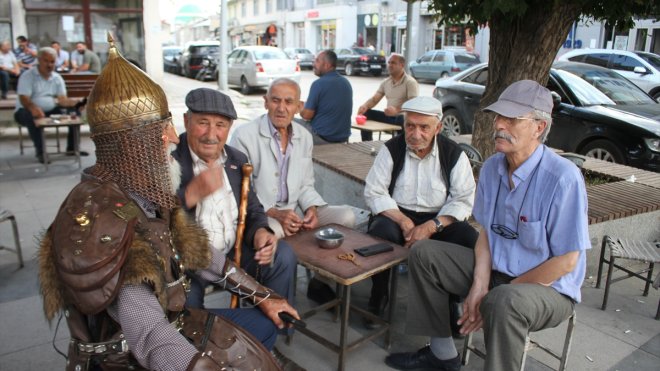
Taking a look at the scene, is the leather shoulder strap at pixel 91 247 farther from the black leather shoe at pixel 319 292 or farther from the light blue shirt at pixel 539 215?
the black leather shoe at pixel 319 292

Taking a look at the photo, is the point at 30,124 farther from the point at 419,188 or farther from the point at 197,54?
the point at 197,54

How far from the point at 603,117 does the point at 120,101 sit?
21.2 feet

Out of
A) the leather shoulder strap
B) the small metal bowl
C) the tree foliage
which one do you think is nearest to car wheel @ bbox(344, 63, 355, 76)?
the tree foliage

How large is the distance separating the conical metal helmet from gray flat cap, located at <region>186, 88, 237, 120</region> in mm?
852

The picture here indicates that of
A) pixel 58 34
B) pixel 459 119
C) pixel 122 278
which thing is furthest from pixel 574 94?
pixel 58 34

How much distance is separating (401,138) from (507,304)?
1449 mm

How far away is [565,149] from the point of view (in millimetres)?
7082

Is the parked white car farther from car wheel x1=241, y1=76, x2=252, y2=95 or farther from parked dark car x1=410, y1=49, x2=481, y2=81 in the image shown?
car wheel x1=241, y1=76, x2=252, y2=95

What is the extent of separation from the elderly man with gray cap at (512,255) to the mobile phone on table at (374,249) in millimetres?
156

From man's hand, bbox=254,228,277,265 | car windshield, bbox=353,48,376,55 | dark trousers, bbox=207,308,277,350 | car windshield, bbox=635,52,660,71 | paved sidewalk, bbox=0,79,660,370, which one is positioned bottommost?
paved sidewalk, bbox=0,79,660,370

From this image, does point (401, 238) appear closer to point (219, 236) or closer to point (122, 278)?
point (219, 236)

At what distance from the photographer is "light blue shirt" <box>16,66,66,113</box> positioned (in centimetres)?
693

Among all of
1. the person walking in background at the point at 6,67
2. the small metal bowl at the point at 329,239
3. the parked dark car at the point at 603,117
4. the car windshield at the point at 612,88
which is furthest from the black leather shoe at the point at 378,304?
the person walking in background at the point at 6,67

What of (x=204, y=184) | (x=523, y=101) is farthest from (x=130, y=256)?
(x=523, y=101)
